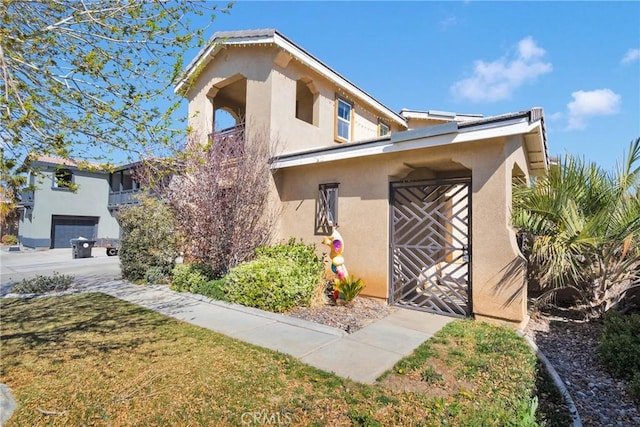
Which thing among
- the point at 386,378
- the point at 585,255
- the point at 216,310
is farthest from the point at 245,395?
the point at 585,255

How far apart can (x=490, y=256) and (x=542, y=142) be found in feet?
11.9

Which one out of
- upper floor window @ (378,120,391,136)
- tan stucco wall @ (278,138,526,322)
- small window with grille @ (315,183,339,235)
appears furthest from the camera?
upper floor window @ (378,120,391,136)

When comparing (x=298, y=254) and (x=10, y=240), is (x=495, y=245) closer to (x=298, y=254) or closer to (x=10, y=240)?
(x=298, y=254)

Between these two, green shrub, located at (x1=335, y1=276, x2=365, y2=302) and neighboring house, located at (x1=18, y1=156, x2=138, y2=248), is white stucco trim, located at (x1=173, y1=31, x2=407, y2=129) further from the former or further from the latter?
neighboring house, located at (x1=18, y1=156, x2=138, y2=248)

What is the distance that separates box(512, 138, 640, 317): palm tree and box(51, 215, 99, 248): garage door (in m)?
34.6

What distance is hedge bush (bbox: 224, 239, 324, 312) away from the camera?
7582mm

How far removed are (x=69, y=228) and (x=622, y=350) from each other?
36480 millimetres

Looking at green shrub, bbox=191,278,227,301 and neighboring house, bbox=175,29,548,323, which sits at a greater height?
neighboring house, bbox=175,29,548,323

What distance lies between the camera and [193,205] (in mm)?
9836

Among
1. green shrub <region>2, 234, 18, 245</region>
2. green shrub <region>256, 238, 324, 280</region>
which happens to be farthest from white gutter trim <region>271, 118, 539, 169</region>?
green shrub <region>2, 234, 18, 245</region>

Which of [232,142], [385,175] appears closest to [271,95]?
[232,142]

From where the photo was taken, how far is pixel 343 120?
13586 mm

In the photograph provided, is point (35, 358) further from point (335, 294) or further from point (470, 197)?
point (470, 197)

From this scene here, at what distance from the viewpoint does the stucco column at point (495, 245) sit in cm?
644
